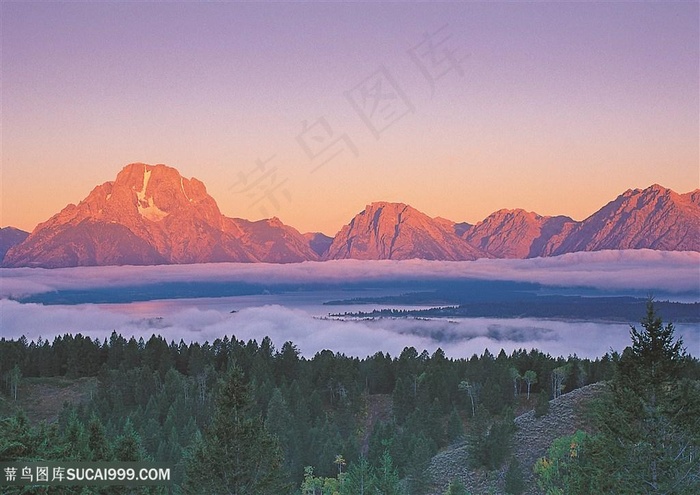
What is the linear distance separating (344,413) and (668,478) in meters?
88.1

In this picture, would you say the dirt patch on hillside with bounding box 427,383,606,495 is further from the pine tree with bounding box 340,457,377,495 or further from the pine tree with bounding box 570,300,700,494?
the pine tree with bounding box 570,300,700,494

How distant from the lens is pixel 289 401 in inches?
4557

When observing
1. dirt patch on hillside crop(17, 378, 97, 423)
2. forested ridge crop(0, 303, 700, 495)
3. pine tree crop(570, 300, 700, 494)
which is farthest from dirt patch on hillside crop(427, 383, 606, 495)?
dirt patch on hillside crop(17, 378, 97, 423)

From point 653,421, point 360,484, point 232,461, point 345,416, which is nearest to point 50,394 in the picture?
point 345,416

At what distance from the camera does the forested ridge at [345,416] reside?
30594 millimetres

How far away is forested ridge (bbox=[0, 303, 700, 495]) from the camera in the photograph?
30594 millimetres

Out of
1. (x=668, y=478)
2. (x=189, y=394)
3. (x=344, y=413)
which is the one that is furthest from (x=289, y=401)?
(x=668, y=478)

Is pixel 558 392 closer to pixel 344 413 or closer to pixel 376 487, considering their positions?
pixel 344 413

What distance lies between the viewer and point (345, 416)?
115 metres

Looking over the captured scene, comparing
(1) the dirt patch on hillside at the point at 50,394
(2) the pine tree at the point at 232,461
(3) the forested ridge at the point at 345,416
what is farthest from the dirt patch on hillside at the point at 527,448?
(1) the dirt patch on hillside at the point at 50,394

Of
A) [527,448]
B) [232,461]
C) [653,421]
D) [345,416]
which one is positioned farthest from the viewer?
[345,416]

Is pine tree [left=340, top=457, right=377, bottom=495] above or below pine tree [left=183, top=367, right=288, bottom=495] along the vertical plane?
below

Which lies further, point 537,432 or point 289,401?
point 289,401

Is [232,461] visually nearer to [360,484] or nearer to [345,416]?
[360,484]
